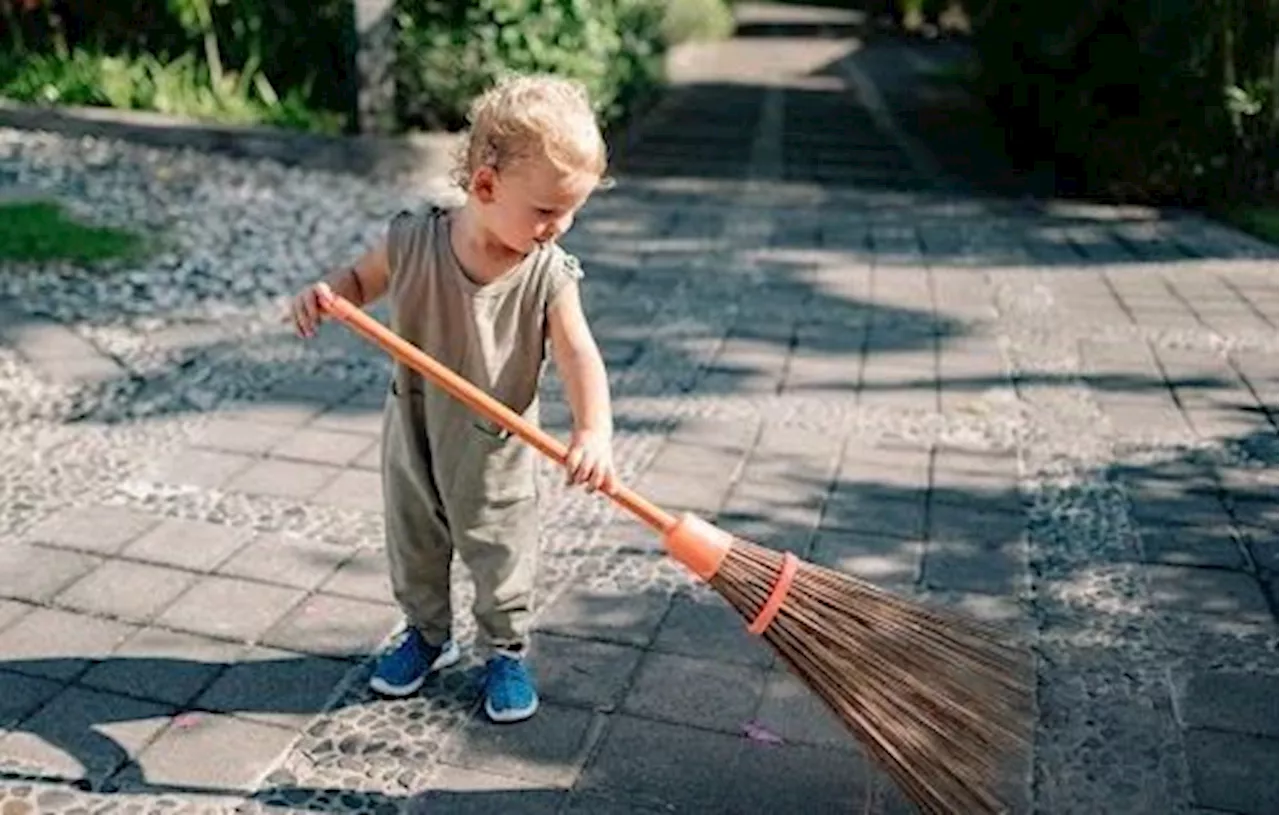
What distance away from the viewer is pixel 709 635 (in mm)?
2975

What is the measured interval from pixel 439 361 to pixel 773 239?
4.48 meters

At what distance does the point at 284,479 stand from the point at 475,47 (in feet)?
14.6

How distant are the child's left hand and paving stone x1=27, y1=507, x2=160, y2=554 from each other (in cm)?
154

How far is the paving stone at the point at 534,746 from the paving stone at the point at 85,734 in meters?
0.60

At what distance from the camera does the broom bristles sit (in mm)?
2248

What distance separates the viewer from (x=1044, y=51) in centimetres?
809

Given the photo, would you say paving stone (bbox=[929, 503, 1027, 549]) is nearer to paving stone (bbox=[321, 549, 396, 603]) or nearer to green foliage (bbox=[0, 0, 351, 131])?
paving stone (bbox=[321, 549, 396, 603])

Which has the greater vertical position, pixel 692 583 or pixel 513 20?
pixel 513 20

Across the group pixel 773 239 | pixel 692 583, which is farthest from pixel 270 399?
pixel 773 239

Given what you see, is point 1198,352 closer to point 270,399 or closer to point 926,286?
point 926,286

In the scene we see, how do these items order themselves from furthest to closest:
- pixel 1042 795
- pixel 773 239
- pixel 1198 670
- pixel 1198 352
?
pixel 773 239, pixel 1198 352, pixel 1198 670, pixel 1042 795

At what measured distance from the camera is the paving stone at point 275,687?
8.57 ft

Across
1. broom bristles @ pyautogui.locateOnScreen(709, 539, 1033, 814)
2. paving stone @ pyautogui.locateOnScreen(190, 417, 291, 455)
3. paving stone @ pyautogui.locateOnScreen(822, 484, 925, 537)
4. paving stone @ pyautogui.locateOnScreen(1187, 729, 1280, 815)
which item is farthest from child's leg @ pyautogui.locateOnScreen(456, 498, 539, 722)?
paving stone @ pyautogui.locateOnScreen(190, 417, 291, 455)

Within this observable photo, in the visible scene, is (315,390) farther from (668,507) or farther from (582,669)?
(582,669)
